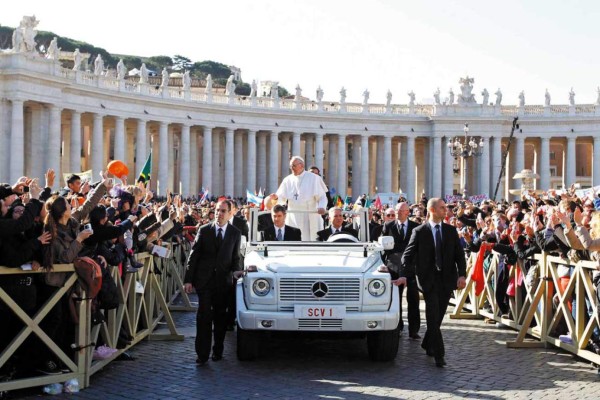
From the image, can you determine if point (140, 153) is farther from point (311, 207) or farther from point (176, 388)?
point (176, 388)

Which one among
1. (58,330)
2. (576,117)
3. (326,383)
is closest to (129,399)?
(58,330)

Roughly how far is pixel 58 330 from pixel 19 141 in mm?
45021

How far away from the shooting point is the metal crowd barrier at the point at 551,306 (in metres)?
13.1

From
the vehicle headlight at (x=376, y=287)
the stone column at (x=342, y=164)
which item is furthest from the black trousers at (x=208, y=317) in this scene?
→ the stone column at (x=342, y=164)

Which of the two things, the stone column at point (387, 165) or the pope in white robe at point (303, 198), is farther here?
the stone column at point (387, 165)

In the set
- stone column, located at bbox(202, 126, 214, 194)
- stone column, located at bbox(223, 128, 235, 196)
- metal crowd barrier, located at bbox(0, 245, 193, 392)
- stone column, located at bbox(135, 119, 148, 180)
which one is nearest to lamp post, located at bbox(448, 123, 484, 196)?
stone column, located at bbox(223, 128, 235, 196)

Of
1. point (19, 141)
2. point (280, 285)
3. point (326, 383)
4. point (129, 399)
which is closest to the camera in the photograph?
point (129, 399)

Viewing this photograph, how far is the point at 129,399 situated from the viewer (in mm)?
10781

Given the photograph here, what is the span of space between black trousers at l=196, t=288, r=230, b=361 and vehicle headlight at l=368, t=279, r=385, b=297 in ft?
8.14

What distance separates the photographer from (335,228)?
15.7 m

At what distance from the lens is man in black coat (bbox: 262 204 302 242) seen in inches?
587

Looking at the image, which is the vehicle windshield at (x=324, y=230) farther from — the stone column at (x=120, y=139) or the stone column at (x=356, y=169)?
the stone column at (x=356, y=169)

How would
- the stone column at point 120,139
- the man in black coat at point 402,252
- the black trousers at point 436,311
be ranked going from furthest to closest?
the stone column at point 120,139, the man in black coat at point 402,252, the black trousers at point 436,311

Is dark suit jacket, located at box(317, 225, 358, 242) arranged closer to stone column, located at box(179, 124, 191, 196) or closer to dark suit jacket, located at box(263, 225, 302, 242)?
dark suit jacket, located at box(263, 225, 302, 242)
